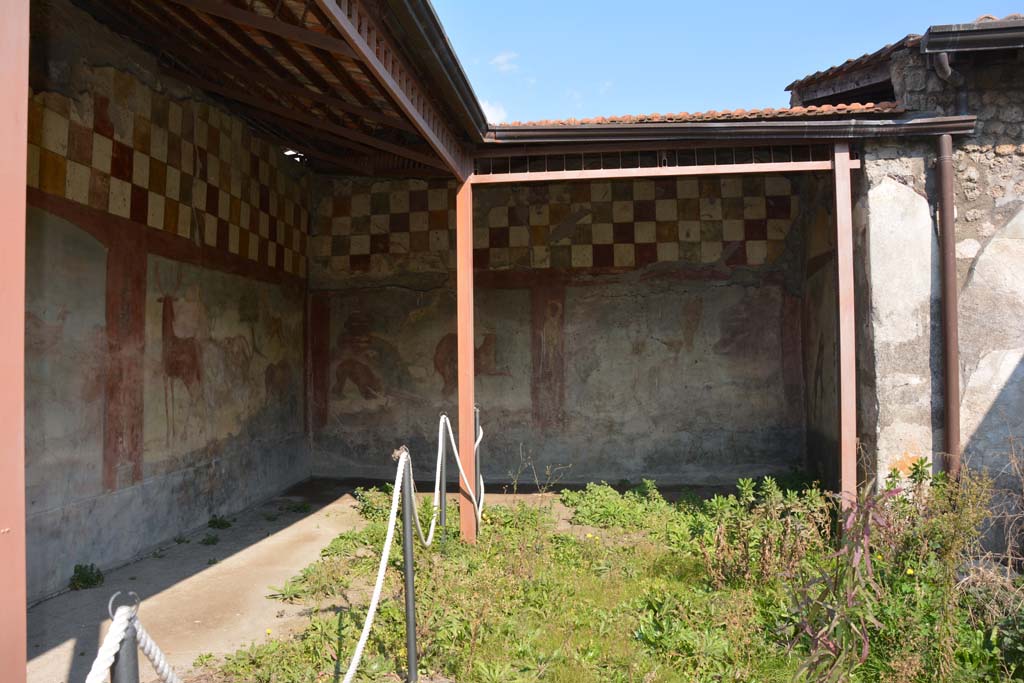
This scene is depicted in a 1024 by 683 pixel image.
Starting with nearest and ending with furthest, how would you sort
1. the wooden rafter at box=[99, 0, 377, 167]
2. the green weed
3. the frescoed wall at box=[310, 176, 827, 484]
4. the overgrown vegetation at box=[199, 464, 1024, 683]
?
the overgrown vegetation at box=[199, 464, 1024, 683], the wooden rafter at box=[99, 0, 377, 167], the green weed, the frescoed wall at box=[310, 176, 827, 484]

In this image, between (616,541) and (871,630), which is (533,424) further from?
(871,630)

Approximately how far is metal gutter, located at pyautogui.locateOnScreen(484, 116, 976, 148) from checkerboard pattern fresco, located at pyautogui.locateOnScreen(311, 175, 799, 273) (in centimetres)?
249

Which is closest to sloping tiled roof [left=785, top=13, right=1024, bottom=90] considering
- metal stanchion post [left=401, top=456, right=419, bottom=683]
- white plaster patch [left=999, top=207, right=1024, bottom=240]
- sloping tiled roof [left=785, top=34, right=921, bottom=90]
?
sloping tiled roof [left=785, top=34, right=921, bottom=90]

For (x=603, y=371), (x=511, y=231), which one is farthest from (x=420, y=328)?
(x=603, y=371)

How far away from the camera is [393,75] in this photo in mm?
3963

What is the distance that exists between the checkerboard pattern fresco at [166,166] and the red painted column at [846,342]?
5273mm

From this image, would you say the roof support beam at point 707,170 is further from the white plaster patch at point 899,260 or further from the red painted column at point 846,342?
the white plaster patch at point 899,260

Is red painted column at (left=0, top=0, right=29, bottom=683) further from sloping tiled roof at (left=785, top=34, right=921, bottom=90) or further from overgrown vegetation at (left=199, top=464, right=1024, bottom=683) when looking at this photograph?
sloping tiled roof at (left=785, top=34, right=921, bottom=90)

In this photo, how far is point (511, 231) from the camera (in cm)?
796

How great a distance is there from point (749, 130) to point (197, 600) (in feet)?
16.5

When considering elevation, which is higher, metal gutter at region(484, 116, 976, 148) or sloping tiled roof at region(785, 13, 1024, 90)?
sloping tiled roof at region(785, 13, 1024, 90)

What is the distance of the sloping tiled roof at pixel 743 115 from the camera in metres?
5.12

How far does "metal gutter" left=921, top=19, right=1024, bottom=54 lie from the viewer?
4824mm

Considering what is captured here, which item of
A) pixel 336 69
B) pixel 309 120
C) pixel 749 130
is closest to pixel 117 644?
pixel 336 69
